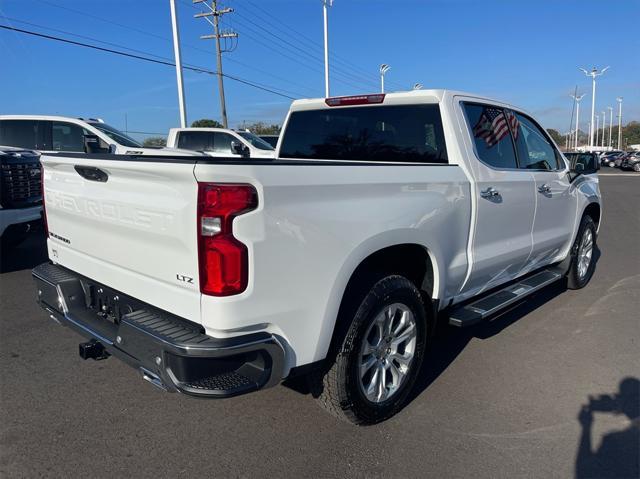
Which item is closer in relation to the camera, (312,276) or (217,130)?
(312,276)

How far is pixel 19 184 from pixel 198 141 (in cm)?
844

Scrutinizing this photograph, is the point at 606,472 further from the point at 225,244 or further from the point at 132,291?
the point at 132,291

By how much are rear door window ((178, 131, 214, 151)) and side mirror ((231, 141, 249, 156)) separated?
700mm

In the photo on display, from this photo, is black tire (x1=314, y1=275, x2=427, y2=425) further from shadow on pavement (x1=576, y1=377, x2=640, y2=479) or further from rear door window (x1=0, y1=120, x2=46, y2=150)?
rear door window (x1=0, y1=120, x2=46, y2=150)

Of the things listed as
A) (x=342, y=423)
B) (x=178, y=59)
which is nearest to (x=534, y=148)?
(x=342, y=423)

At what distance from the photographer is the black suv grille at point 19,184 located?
615cm

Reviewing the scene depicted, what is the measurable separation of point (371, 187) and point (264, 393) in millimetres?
1601

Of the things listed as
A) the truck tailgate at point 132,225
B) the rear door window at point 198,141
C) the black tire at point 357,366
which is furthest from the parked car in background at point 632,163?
the truck tailgate at point 132,225

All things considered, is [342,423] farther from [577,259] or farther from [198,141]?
[198,141]

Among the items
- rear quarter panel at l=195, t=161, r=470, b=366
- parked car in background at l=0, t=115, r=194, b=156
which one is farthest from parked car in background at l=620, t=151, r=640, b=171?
rear quarter panel at l=195, t=161, r=470, b=366

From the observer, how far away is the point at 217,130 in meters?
14.5

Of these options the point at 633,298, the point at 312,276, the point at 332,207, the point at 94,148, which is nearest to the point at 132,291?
the point at 312,276

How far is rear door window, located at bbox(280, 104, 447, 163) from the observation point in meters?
3.70

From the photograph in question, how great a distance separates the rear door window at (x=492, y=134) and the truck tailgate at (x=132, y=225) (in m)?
2.35
